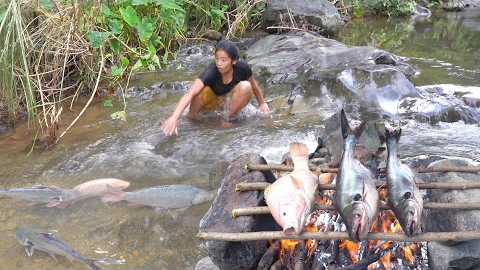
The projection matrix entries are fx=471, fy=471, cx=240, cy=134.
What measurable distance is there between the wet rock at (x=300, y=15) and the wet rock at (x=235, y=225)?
8.57 meters

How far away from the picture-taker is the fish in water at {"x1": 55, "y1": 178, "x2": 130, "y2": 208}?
3901mm

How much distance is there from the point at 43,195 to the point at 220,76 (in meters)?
2.50

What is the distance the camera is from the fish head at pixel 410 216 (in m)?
2.27

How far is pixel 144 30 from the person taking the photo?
23.1 ft

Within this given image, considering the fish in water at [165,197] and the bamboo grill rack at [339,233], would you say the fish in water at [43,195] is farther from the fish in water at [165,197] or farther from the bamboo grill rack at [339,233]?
the bamboo grill rack at [339,233]

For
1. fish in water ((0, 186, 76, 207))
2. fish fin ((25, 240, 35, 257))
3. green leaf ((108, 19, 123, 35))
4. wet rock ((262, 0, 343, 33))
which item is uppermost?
green leaf ((108, 19, 123, 35))

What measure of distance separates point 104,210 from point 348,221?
2261mm

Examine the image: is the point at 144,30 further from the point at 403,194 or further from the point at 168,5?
the point at 403,194

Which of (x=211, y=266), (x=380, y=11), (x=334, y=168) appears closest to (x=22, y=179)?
(x=211, y=266)

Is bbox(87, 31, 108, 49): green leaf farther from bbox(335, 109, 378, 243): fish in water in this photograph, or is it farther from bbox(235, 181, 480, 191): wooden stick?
bbox(335, 109, 378, 243): fish in water

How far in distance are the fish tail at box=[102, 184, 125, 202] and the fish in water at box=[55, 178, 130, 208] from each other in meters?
0.04

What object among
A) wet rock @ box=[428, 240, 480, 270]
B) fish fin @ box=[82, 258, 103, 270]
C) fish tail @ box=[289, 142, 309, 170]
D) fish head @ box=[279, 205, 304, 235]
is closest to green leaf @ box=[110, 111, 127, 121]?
fish fin @ box=[82, 258, 103, 270]

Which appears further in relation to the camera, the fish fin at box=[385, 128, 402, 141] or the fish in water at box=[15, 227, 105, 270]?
the fish in water at box=[15, 227, 105, 270]

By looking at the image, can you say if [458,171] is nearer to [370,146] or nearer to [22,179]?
[370,146]
